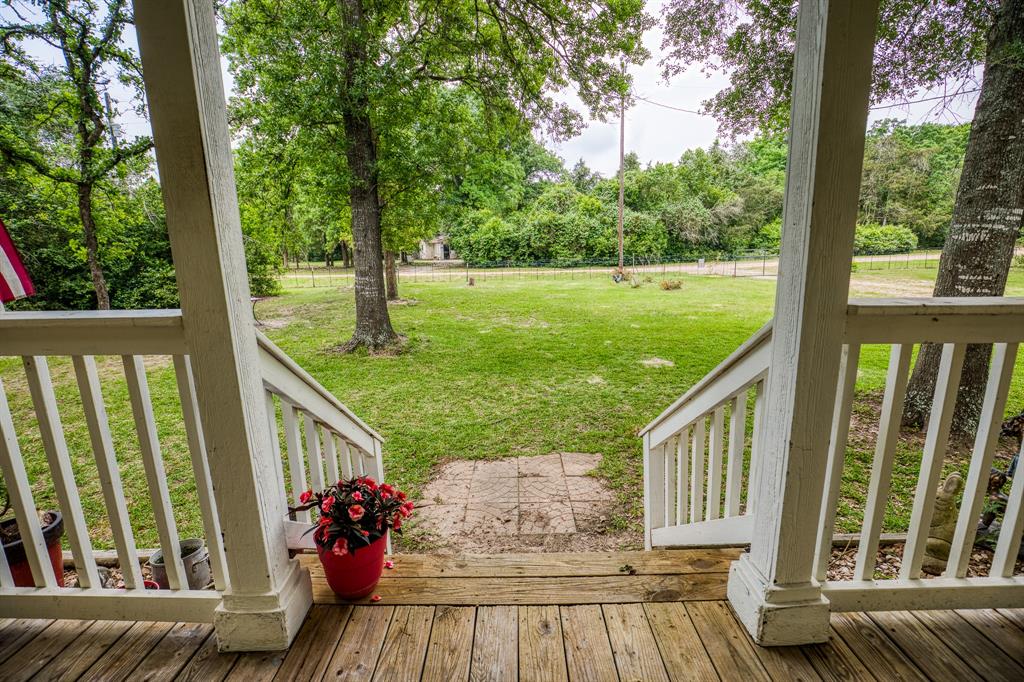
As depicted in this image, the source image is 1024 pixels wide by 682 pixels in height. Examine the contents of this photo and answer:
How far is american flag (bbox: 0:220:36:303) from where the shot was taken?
1.29 meters

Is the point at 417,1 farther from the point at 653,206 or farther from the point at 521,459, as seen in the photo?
the point at 653,206

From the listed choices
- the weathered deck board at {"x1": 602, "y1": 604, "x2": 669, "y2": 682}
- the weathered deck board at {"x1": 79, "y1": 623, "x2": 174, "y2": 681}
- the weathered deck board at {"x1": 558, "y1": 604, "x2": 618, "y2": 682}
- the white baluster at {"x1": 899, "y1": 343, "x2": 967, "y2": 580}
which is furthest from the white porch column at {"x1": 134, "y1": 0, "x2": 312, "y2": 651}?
the white baluster at {"x1": 899, "y1": 343, "x2": 967, "y2": 580}

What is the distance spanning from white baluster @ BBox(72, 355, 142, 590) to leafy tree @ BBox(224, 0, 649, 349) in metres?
5.17

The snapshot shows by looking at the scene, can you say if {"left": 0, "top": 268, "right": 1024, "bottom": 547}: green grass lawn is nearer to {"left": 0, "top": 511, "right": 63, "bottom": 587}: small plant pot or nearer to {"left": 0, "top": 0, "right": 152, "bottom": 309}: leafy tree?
{"left": 0, "top": 511, "right": 63, "bottom": 587}: small plant pot

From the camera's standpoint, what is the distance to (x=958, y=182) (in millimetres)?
3162

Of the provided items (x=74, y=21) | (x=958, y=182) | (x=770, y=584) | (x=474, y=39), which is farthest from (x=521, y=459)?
(x=474, y=39)

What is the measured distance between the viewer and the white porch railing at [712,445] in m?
1.46

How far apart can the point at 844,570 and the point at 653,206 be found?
1761 cm

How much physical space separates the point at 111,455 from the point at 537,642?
135 cm

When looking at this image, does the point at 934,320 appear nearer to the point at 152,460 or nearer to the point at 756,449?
the point at 756,449

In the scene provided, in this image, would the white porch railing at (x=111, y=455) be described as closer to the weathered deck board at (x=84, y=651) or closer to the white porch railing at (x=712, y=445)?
the weathered deck board at (x=84, y=651)

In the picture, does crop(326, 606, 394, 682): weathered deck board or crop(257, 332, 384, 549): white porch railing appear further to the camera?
crop(257, 332, 384, 549): white porch railing

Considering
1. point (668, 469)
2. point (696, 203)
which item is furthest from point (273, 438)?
point (696, 203)

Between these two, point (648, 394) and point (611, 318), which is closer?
point (648, 394)
